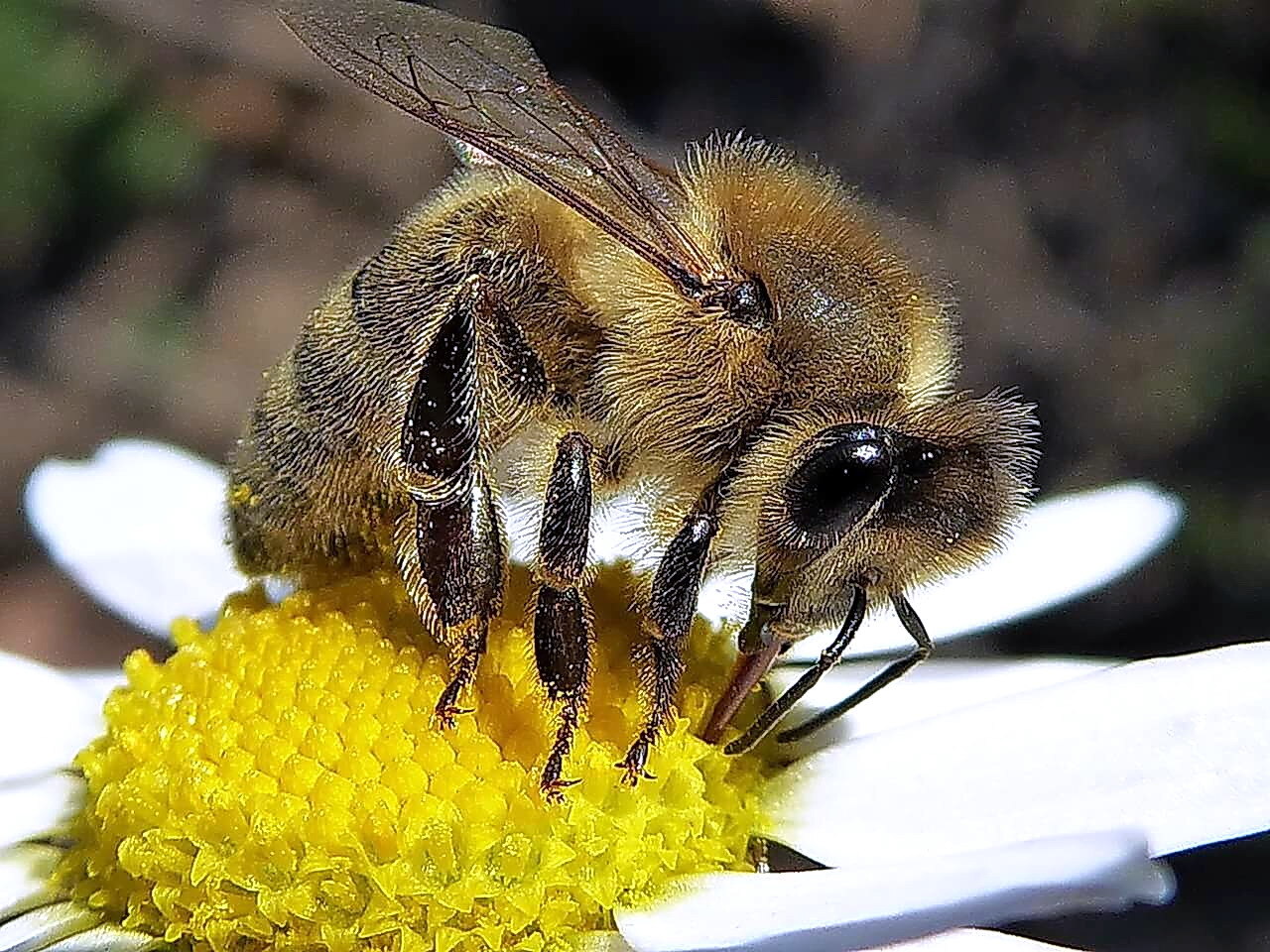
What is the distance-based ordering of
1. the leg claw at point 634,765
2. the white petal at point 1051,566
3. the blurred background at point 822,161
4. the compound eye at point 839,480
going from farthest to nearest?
1. the blurred background at point 822,161
2. the white petal at point 1051,566
3. the leg claw at point 634,765
4. the compound eye at point 839,480

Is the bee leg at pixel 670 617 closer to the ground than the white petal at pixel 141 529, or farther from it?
closer to the ground

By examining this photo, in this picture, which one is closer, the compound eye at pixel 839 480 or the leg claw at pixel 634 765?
the compound eye at pixel 839 480

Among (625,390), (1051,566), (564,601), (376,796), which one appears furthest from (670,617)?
Answer: (1051,566)

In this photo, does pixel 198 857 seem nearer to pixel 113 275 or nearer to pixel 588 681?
pixel 588 681

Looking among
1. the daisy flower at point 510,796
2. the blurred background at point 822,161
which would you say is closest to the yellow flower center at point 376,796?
the daisy flower at point 510,796

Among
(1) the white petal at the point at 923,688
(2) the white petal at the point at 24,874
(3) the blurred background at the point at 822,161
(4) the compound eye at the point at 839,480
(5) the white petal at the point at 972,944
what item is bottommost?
(5) the white petal at the point at 972,944

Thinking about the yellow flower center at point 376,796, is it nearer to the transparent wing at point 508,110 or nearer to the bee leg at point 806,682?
the bee leg at point 806,682

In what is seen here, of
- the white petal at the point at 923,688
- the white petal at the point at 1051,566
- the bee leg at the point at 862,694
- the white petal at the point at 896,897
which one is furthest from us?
the white petal at the point at 1051,566

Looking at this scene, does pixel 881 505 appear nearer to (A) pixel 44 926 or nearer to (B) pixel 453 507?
(B) pixel 453 507
